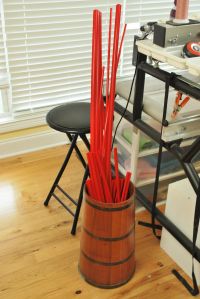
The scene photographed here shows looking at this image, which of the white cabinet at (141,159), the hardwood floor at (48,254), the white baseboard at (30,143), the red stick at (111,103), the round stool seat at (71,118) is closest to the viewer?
the red stick at (111,103)

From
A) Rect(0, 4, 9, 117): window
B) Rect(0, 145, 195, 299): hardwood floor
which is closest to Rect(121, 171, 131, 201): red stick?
Rect(0, 145, 195, 299): hardwood floor

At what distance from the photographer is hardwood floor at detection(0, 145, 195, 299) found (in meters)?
1.65

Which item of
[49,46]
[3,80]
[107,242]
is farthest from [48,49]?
[107,242]

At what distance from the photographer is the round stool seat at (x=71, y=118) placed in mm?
1769

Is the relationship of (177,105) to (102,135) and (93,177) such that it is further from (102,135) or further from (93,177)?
(93,177)

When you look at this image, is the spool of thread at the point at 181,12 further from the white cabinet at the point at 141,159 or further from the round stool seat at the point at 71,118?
the round stool seat at the point at 71,118

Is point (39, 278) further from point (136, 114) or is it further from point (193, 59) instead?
point (193, 59)

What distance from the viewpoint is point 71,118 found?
6.07 feet

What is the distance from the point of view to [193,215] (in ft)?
5.40

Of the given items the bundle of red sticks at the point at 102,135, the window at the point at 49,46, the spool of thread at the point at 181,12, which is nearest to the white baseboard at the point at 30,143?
the window at the point at 49,46

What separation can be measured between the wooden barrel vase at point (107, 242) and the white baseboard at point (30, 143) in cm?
112

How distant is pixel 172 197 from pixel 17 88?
125 cm

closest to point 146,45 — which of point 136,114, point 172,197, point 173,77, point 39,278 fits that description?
point 173,77

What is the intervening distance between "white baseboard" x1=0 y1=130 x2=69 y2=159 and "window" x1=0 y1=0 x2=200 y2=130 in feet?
0.50
